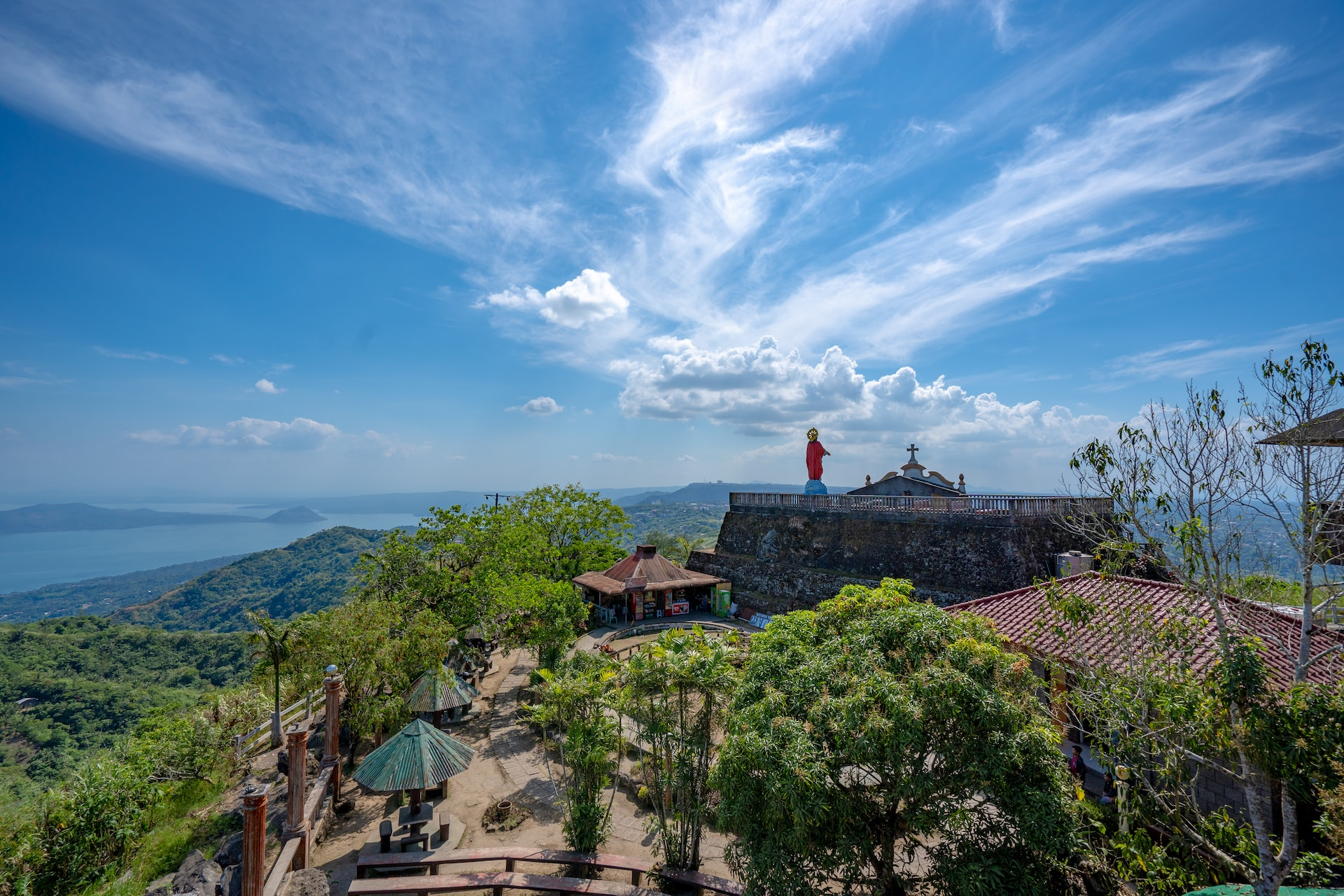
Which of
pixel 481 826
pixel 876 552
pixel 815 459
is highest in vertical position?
pixel 815 459

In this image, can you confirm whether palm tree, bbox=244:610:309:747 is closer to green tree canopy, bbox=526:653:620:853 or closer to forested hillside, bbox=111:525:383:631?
green tree canopy, bbox=526:653:620:853

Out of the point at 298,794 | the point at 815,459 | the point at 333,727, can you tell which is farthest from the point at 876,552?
the point at 298,794

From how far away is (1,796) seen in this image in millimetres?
15344

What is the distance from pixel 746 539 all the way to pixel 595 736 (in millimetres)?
19670

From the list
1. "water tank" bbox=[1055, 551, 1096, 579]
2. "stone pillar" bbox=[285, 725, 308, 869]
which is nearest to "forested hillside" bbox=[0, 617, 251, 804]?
"stone pillar" bbox=[285, 725, 308, 869]

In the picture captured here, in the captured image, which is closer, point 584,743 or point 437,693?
point 584,743

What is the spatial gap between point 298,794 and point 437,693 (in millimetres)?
3781

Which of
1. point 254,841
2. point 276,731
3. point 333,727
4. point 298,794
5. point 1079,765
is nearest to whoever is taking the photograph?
point 254,841

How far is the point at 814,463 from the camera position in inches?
1048

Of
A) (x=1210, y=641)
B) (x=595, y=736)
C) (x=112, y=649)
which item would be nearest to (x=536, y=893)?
(x=595, y=736)

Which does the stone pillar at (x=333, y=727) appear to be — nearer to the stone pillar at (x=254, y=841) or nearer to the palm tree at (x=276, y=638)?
the palm tree at (x=276, y=638)

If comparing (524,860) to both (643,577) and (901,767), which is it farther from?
(643,577)

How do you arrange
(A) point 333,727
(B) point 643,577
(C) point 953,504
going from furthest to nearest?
1. (B) point 643,577
2. (C) point 953,504
3. (A) point 333,727

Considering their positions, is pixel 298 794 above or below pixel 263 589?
above
